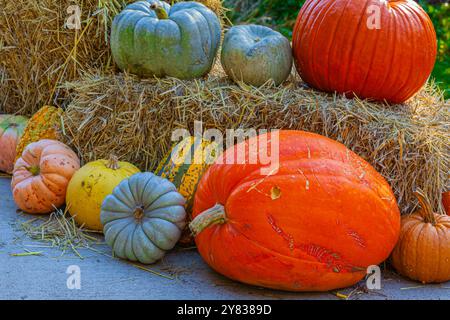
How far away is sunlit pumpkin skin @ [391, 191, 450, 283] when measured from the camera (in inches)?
122

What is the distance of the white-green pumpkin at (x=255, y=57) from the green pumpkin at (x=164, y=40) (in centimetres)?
18

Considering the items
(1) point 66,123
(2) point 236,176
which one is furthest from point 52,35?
(2) point 236,176

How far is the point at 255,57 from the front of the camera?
3.91 meters

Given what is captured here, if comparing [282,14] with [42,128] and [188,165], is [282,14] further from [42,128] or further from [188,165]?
[188,165]

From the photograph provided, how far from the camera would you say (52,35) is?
179 inches

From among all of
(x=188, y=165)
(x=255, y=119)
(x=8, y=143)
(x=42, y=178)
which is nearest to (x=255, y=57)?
(x=255, y=119)

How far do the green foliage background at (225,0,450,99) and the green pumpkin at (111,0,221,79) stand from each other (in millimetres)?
3658

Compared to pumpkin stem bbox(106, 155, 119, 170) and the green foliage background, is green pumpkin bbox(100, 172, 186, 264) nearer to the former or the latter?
pumpkin stem bbox(106, 155, 119, 170)

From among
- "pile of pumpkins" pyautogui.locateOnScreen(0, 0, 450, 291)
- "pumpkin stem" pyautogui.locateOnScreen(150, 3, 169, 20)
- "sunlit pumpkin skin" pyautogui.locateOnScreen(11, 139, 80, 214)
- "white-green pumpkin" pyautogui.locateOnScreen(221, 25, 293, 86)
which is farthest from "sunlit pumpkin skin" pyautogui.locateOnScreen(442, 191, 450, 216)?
"sunlit pumpkin skin" pyautogui.locateOnScreen(11, 139, 80, 214)

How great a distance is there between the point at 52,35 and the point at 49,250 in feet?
6.06

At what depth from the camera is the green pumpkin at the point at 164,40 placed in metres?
4.01

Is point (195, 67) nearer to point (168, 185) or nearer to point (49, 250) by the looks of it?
point (168, 185)

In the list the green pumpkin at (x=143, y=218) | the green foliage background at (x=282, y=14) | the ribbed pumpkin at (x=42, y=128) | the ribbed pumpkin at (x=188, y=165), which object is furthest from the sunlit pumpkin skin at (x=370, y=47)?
the green foliage background at (x=282, y=14)

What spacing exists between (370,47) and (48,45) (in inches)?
91.4
